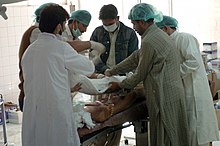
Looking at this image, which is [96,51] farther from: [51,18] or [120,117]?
[51,18]

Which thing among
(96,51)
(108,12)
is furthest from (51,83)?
(108,12)

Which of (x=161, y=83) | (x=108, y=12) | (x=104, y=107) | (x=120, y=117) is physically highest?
(x=108, y=12)

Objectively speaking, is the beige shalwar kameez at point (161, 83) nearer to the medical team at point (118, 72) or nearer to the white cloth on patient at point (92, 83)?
the medical team at point (118, 72)

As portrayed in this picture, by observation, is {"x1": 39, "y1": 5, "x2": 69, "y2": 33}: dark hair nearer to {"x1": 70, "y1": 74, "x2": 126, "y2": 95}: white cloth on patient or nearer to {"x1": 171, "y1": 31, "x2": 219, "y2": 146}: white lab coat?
{"x1": 70, "y1": 74, "x2": 126, "y2": 95}: white cloth on patient

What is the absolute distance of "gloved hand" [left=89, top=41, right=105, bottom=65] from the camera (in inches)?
109

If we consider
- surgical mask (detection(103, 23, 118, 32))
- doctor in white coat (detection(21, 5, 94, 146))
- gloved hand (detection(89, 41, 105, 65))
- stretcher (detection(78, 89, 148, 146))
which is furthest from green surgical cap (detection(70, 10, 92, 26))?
doctor in white coat (detection(21, 5, 94, 146))

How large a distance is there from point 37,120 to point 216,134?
1.74 metres

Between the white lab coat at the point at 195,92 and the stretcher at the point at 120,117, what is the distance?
39cm

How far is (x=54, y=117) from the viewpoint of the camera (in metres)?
2.11

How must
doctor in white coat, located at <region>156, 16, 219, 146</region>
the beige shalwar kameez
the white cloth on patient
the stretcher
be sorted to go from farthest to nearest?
doctor in white coat, located at <region>156, 16, 219, 146</region> < the beige shalwar kameez < the stretcher < the white cloth on patient

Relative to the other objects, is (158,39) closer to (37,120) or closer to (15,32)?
(37,120)

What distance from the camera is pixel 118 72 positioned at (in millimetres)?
3076

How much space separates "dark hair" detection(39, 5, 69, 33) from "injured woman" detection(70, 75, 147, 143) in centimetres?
34

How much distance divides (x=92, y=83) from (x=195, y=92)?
37.2 inches
